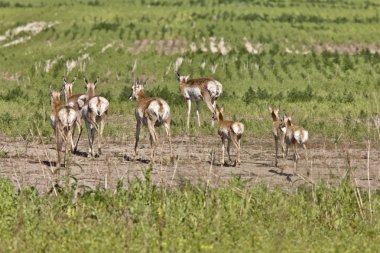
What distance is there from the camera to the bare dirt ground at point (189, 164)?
19297mm

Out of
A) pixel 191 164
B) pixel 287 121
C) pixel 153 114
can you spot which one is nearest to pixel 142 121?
pixel 153 114

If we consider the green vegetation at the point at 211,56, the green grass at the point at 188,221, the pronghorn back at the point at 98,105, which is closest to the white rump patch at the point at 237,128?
the pronghorn back at the point at 98,105

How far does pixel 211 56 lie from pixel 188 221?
1493 inches

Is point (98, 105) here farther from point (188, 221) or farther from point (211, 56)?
point (211, 56)

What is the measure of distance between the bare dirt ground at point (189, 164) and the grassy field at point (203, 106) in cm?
94

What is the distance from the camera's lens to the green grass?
12.1 metres

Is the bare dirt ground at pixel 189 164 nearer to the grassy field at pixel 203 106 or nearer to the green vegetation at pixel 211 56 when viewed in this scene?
the grassy field at pixel 203 106

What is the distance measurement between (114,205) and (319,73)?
108ft

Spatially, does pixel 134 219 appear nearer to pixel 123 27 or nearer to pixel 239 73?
pixel 239 73

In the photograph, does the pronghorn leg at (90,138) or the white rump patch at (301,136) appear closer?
the white rump patch at (301,136)

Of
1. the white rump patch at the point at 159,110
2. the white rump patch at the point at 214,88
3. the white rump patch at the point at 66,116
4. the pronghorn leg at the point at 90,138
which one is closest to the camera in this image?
the white rump patch at the point at 66,116

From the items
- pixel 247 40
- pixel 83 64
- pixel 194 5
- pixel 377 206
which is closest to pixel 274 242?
pixel 377 206

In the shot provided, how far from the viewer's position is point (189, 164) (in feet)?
72.8

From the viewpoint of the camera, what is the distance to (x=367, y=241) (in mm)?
12758
